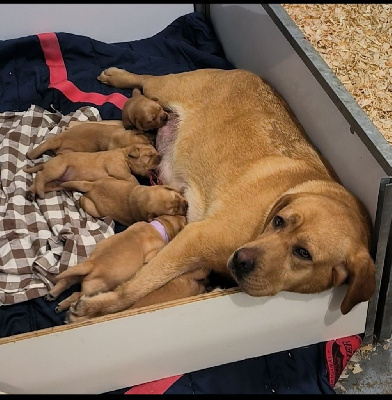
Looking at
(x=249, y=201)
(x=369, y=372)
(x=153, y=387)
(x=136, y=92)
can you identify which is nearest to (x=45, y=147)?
(x=136, y=92)

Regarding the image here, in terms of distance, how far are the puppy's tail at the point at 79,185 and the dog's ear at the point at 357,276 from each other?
4.23ft

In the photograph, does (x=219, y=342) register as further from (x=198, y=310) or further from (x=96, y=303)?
(x=96, y=303)

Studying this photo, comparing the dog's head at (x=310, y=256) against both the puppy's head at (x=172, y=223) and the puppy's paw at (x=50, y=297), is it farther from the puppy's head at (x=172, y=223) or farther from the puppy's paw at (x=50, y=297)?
the puppy's paw at (x=50, y=297)

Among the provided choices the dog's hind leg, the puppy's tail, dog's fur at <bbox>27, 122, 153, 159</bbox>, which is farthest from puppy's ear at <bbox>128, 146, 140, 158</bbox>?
the dog's hind leg

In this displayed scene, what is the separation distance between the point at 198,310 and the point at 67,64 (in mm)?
2088

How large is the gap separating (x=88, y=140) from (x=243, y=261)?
4.33 feet

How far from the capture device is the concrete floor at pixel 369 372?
2627 millimetres

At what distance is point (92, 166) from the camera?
2.98 meters

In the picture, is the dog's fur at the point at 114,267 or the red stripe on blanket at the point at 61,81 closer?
the dog's fur at the point at 114,267

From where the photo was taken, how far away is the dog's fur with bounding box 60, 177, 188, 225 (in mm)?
2729

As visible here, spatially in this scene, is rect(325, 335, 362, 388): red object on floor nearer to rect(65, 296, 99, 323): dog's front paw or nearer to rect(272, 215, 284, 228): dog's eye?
rect(272, 215, 284, 228): dog's eye

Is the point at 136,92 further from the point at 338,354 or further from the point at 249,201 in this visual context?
the point at 338,354

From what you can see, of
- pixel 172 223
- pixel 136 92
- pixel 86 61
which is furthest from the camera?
pixel 86 61

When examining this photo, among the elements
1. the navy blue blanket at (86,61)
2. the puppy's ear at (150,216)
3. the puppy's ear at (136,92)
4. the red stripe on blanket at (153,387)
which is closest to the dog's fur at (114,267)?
the puppy's ear at (150,216)
